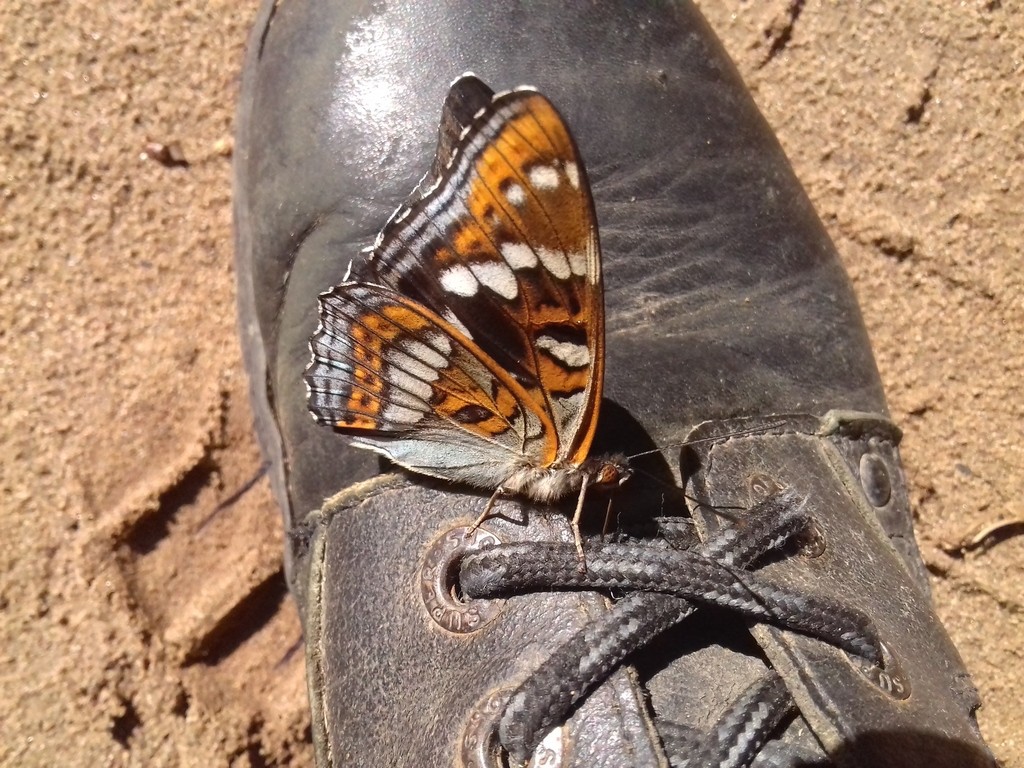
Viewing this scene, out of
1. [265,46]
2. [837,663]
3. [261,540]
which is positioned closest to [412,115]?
[265,46]

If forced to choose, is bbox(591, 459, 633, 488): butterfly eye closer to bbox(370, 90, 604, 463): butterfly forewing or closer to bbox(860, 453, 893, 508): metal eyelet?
bbox(370, 90, 604, 463): butterfly forewing

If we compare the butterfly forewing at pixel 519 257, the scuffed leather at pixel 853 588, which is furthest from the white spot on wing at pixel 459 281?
the scuffed leather at pixel 853 588

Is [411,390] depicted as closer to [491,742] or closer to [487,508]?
[487,508]

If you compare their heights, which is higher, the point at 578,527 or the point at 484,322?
the point at 484,322

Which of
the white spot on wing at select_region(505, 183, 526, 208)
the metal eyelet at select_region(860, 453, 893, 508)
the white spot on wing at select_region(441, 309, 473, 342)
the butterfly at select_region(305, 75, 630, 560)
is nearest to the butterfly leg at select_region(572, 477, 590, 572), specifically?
the butterfly at select_region(305, 75, 630, 560)

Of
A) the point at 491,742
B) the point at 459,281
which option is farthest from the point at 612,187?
the point at 491,742

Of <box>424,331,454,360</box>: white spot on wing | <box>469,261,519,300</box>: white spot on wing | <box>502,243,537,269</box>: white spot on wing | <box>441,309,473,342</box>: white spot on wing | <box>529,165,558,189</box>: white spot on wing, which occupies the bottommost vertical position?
<box>424,331,454,360</box>: white spot on wing

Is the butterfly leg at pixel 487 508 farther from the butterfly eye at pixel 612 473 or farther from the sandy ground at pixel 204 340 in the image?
the sandy ground at pixel 204 340
